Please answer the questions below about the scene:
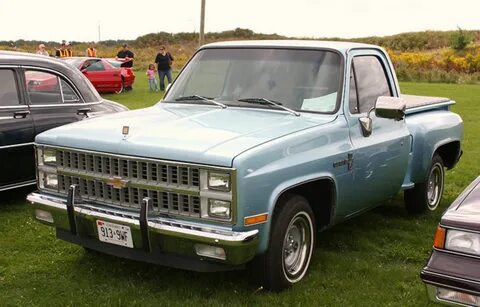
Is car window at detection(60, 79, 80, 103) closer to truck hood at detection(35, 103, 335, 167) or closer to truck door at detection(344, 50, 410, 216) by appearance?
→ truck hood at detection(35, 103, 335, 167)

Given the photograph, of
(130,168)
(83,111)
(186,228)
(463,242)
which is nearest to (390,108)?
(463,242)

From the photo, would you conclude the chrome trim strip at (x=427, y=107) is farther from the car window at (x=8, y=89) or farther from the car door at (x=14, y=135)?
the car window at (x=8, y=89)

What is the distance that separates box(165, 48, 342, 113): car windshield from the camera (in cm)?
521

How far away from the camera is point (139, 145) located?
4.25 metres

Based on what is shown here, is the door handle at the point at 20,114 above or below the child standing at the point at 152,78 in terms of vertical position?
above

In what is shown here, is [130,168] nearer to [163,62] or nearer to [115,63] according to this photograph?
[163,62]

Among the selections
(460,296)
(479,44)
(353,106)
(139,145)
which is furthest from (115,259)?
(479,44)

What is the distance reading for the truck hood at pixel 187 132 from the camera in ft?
13.4

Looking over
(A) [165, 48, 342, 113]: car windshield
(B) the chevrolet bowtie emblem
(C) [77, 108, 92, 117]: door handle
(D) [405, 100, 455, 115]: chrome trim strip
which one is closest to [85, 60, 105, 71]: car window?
(C) [77, 108, 92, 117]: door handle

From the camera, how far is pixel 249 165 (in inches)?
157

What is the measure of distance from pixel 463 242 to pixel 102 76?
20.4m

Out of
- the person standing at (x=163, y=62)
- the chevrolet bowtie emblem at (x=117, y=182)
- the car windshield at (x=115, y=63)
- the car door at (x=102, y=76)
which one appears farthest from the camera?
the car windshield at (x=115, y=63)

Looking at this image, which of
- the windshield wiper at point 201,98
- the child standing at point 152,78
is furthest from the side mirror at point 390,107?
the child standing at point 152,78

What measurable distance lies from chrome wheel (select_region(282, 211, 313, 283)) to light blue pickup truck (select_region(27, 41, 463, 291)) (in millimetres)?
11
